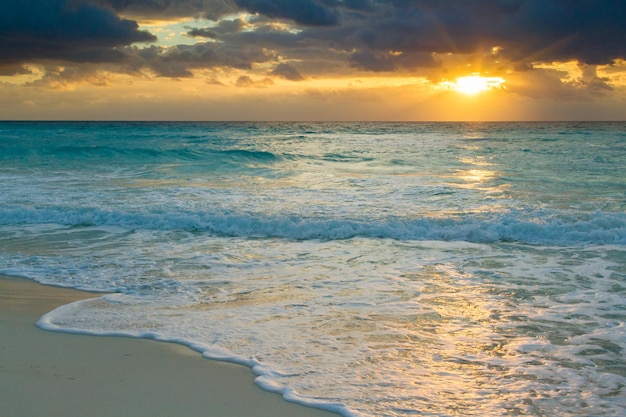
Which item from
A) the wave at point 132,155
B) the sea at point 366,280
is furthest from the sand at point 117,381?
the wave at point 132,155

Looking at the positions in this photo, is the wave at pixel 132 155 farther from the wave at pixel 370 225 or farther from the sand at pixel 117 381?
the sand at pixel 117 381

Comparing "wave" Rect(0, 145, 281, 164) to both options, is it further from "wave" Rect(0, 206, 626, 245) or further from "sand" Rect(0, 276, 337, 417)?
"sand" Rect(0, 276, 337, 417)

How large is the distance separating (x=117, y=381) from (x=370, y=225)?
7.46 m

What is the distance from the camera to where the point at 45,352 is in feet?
16.6

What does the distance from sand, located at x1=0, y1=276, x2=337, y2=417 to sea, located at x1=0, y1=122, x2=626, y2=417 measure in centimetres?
22

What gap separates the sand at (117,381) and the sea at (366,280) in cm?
22

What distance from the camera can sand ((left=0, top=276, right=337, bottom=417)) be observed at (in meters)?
3.97

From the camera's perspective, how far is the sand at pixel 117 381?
3.97 metres

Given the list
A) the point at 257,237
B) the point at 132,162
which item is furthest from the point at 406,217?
the point at 132,162

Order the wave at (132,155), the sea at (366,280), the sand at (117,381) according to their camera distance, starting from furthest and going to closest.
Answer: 1. the wave at (132,155)
2. the sea at (366,280)
3. the sand at (117,381)

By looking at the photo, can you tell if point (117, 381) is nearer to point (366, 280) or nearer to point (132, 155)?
point (366, 280)

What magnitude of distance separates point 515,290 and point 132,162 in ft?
80.8

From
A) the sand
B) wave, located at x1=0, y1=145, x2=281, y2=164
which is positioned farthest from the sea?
wave, located at x1=0, y1=145, x2=281, y2=164

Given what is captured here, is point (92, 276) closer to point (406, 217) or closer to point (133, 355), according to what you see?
point (133, 355)
